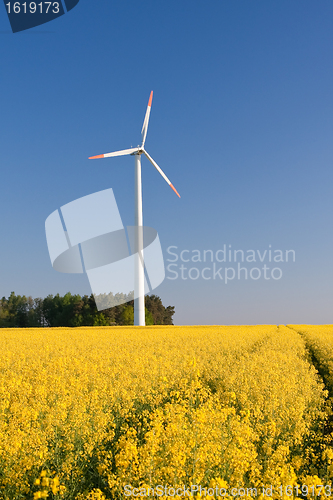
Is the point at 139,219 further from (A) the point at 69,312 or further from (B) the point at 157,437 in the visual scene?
(A) the point at 69,312

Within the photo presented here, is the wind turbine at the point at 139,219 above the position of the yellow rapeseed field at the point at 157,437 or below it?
above

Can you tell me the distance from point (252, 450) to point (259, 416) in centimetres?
176

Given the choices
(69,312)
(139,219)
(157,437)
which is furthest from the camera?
(69,312)

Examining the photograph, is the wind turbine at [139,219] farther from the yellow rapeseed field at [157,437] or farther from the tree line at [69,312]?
the tree line at [69,312]

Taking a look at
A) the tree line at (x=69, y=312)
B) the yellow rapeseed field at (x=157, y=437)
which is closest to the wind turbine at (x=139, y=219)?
the yellow rapeseed field at (x=157, y=437)

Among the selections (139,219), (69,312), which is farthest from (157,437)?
(69,312)

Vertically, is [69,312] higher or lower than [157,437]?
higher

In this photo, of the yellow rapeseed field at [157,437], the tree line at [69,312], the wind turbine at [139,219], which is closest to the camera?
the yellow rapeseed field at [157,437]

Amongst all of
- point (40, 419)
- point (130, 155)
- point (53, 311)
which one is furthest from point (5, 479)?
point (53, 311)

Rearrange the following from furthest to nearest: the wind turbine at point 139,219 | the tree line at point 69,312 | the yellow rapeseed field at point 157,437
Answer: the tree line at point 69,312, the wind turbine at point 139,219, the yellow rapeseed field at point 157,437

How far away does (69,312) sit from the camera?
11256 cm

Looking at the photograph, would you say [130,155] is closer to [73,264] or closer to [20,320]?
[73,264]

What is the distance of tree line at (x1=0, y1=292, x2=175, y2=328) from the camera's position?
10481 cm

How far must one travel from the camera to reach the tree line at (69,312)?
10481 centimetres
